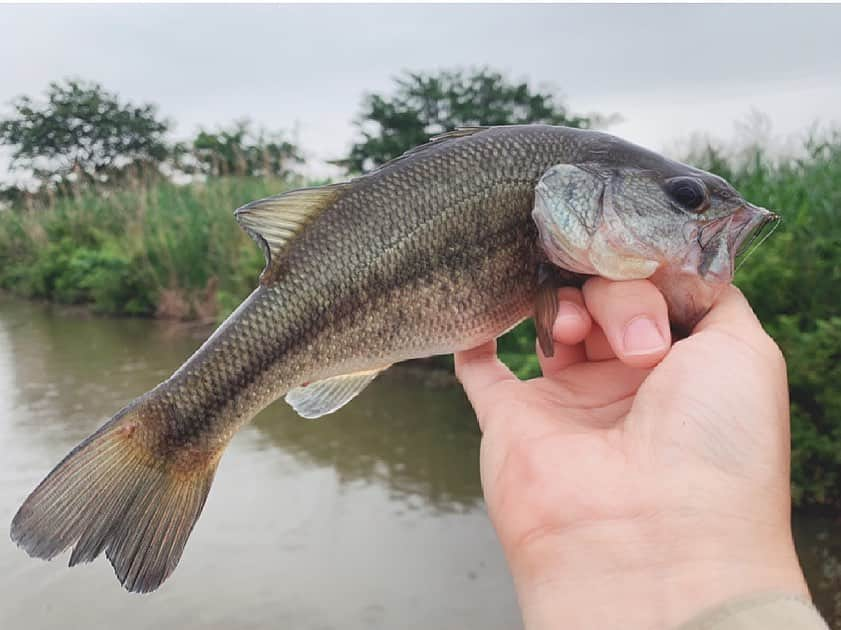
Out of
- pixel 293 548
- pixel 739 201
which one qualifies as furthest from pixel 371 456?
pixel 739 201

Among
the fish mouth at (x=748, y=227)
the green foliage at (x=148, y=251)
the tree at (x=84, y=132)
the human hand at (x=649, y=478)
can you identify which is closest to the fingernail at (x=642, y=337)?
the human hand at (x=649, y=478)

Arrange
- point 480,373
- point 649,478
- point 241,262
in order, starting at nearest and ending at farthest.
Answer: point 649,478 < point 480,373 < point 241,262

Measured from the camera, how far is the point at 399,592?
4.32 metres

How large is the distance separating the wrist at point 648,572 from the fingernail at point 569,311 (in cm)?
59

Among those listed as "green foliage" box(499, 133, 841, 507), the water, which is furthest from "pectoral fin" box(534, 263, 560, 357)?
the water

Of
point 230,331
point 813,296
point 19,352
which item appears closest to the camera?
point 230,331

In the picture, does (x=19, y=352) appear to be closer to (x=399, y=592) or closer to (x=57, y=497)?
(x=399, y=592)

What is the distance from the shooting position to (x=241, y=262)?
10156mm

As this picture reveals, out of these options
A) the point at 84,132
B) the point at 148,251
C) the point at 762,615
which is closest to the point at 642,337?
the point at 762,615

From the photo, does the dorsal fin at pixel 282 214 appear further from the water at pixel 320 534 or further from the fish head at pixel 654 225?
the water at pixel 320 534

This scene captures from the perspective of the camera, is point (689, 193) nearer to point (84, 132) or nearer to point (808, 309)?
point (808, 309)

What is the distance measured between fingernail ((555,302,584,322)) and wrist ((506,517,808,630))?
23.4 inches

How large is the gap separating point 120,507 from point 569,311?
1298 mm

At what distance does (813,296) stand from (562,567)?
164 inches
